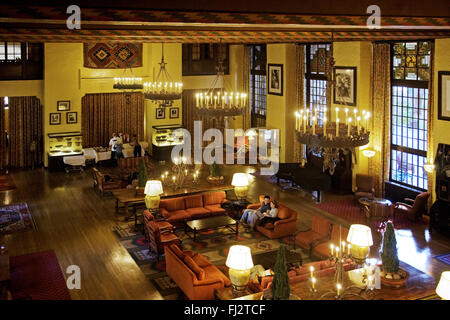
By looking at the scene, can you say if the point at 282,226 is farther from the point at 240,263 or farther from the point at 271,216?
the point at 240,263

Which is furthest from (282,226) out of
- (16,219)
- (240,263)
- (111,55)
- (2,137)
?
(2,137)

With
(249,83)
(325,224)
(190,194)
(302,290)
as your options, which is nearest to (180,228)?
(190,194)

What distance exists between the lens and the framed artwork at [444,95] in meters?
12.0

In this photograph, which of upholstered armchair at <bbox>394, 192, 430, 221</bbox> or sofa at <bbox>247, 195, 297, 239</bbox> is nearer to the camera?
sofa at <bbox>247, 195, 297, 239</bbox>

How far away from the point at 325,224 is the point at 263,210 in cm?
178

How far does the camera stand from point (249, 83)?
2100 centimetres

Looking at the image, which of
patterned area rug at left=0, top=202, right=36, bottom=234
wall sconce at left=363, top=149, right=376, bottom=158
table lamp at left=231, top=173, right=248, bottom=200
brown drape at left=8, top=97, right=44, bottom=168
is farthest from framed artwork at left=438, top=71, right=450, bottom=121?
brown drape at left=8, top=97, right=44, bottom=168

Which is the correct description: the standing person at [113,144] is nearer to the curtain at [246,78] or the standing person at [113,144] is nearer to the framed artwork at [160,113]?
the framed artwork at [160,113]

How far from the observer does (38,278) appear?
378 inches

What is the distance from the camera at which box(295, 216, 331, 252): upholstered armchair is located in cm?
1084

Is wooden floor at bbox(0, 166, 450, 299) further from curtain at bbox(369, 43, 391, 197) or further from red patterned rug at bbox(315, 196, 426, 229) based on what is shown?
curtain at bbox(369, 43, 391, 197)

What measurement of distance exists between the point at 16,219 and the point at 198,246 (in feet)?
16.6

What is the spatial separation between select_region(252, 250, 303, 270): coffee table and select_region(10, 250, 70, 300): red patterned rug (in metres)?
3.52
